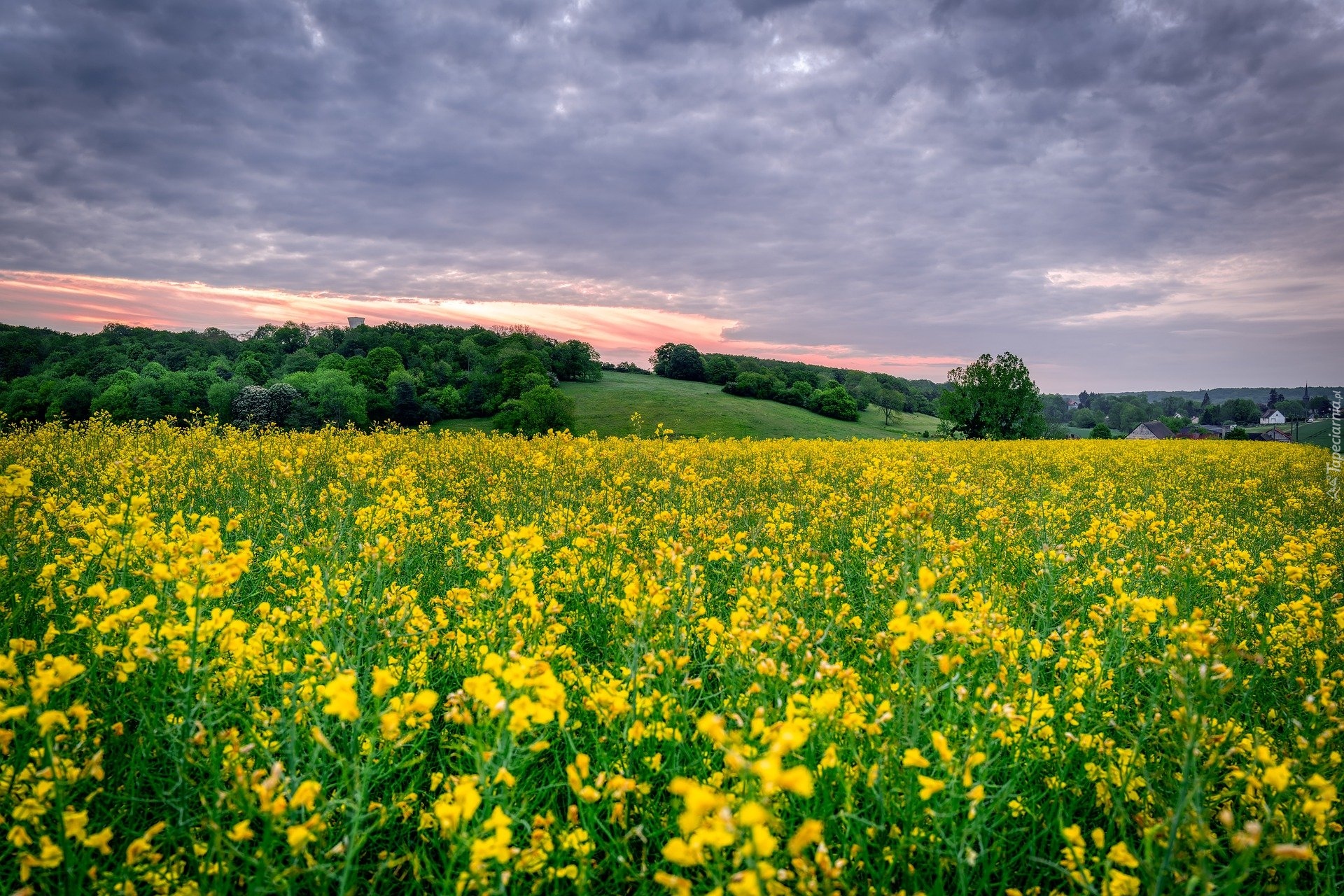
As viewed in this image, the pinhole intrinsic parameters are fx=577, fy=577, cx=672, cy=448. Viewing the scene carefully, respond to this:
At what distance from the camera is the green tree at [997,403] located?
4888cm

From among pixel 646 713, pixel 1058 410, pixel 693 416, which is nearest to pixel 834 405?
pixel 693 416

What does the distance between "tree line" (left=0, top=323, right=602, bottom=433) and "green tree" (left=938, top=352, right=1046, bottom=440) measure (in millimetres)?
34093

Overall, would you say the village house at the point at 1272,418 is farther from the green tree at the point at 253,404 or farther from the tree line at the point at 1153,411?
the green tree at the point at 253,404

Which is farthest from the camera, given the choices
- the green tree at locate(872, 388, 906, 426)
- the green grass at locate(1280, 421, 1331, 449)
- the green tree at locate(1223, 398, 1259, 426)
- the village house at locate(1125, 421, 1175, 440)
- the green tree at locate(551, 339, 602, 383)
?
the village house at locate(1125, 421, 1175, 440)

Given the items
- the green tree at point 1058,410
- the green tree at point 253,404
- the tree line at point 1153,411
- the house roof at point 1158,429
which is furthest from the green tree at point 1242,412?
the green tree at point 253,404

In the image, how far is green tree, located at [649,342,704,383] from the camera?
3071 inches

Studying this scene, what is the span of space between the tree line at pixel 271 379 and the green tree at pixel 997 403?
34.1 meters

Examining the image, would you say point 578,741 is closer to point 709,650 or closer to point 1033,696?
point 709,650

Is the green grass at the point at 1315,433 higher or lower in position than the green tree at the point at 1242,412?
lower

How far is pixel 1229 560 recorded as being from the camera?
5363 millimetres

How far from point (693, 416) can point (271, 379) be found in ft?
99.1

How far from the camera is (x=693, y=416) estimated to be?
158ft

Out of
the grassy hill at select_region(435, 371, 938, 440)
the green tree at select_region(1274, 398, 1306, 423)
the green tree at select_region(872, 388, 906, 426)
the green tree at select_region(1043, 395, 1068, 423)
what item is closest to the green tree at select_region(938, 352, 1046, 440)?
the grassy hill at select_region(435, 371, 938, 440)

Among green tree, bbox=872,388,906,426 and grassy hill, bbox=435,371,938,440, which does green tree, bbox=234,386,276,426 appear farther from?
green tree, bbox=872,388,906,426
